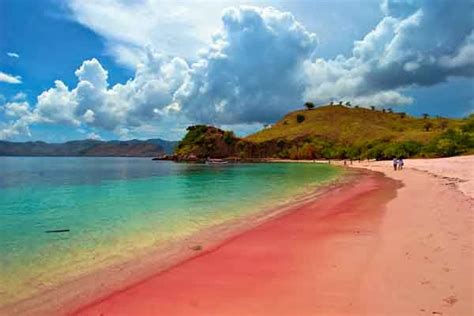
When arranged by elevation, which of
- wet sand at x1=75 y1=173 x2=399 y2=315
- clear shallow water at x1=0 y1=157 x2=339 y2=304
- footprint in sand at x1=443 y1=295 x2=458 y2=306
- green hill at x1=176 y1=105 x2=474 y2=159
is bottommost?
clear shallow water at x1=0 y1=157 x2=339 y2=304

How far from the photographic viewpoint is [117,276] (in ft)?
32.2

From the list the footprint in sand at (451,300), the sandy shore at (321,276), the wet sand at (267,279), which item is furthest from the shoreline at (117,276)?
the footprint in sand at (451,300)

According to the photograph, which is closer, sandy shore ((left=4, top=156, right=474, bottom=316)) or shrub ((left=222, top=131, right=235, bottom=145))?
sandy shore ((left=4, top=156, right=474, bottom=316))

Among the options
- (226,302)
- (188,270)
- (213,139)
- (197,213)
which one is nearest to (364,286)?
(226,302)

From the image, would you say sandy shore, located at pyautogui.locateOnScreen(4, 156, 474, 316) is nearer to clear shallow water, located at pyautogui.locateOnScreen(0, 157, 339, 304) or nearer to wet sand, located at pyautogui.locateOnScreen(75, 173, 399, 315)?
wet sand, located at pyautogui.locateOnScreen(75, 173, 399, 315)

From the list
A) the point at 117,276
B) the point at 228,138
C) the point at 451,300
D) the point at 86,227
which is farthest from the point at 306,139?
the point at 451,300

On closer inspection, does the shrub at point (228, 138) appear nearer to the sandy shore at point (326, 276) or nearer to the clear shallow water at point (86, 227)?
the clear shallow water at point (86, 227)

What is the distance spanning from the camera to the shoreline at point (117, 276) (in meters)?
7.91

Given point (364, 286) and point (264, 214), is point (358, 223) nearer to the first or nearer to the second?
point (264, 214)

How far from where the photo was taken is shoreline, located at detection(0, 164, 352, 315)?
7.91 metres

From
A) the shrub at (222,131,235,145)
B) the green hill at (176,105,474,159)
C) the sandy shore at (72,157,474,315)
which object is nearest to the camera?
the sandy shore at (72,157,474,315)

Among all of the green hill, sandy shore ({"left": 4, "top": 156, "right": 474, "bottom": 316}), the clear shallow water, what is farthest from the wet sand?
the green hill

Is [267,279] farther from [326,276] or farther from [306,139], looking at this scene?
[306,139]

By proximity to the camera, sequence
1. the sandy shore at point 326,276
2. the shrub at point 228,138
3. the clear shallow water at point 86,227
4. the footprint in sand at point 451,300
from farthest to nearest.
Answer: the shrub at point 228,138
the clear shallow water at point 86,227
the sandy shore at point 326,276
the footprint in sand at point 451,300
